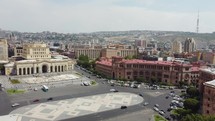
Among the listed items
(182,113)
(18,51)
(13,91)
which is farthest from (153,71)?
(18,51)

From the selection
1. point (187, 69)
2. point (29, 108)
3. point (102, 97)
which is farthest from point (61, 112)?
point (187, 69)

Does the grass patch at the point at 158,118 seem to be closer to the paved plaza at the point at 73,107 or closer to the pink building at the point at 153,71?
the paved plaza at the point at 73,107

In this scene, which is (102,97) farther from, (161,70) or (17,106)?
(161,70)

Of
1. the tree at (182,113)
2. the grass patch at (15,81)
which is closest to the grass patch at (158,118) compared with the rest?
the tree at (182,113)

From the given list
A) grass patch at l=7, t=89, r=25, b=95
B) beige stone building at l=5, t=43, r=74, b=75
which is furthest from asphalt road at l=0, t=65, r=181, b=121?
beige stone building at l=5, t=43, r=74, b=75

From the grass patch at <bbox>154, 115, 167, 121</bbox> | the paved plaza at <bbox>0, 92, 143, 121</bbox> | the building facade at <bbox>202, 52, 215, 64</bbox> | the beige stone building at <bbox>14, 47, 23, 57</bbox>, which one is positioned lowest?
the grass patch at <bbox>154, 115, 167, 121</bbox>

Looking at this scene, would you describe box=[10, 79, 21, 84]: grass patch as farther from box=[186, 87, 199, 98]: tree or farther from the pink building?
box=[186, 87, 199, 98]: tree

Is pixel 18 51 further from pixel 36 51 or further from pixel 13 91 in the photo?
pixel 13 91
